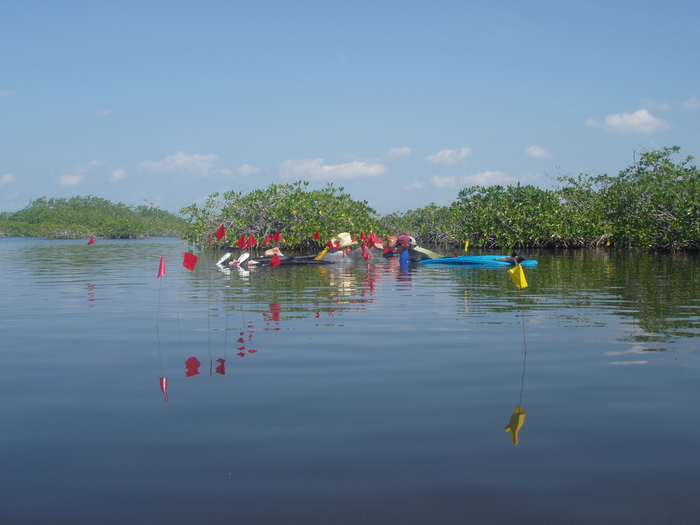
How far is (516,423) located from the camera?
3.87m

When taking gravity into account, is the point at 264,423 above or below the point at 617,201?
below

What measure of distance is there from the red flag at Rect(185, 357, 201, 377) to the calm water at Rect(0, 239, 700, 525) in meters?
0.04

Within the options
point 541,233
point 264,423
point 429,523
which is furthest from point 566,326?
point 541,233

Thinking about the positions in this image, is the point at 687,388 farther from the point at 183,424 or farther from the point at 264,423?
the point at 183,424

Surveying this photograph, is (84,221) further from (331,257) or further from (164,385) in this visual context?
(164,385)

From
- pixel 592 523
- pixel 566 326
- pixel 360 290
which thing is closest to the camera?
pixel 592 523

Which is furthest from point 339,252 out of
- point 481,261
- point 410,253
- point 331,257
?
point 481,261

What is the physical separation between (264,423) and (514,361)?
2.67 metres

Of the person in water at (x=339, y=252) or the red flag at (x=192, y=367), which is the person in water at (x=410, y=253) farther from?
the red flag at (x=192, y=367)

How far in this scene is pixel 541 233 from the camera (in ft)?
115

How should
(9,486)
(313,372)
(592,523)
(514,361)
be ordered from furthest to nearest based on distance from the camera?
1. (514,361)
2. (313,372)
3. (9,486)
4. (592,523)

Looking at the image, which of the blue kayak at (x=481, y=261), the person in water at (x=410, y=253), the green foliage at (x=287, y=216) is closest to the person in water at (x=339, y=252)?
the person in water at (x=410, y=253)

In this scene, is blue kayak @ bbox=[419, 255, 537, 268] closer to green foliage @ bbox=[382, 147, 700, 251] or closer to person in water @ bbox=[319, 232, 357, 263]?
person in water @ bbox=[319, 232, 357, 263]

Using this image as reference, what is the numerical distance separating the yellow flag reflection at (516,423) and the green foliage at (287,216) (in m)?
29.2
